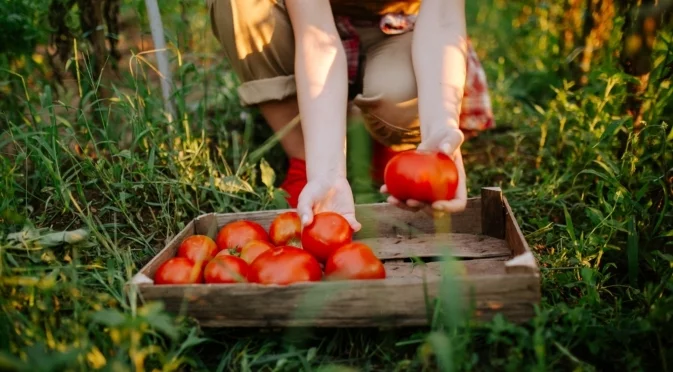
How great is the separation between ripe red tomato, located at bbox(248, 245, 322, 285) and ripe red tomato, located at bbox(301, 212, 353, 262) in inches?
4.4

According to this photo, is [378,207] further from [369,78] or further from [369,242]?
[369,78]

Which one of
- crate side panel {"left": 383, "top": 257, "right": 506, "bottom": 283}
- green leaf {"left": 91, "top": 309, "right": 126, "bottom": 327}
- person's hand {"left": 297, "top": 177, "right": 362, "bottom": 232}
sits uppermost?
person's hand {"left": 297, "top": 177, "right": 362, "bottom": 232}

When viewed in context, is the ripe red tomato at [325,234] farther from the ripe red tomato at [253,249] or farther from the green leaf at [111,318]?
the green leaf at [111,318]

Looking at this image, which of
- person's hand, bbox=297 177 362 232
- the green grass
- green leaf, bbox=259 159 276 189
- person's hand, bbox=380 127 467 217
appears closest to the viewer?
the green grass

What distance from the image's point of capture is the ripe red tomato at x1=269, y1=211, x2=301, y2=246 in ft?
5.63

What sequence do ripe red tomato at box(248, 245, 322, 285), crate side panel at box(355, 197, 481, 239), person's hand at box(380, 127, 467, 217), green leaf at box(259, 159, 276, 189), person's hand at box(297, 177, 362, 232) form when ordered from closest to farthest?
1. ripe red tomato at box(248, 245, 322, 285)
2. person's hand at box(380, 127, 467, 217)
3. person's hand at box(297, 177, 362, 232)
4. crate side panel at box(355, 197, 481, 239)
5. green leaf at box(259, 159, 276, 189)

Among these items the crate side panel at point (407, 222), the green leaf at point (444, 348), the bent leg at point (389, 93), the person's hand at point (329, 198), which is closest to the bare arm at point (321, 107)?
the person's hand at point (329, 198)

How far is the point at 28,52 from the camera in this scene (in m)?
2.29

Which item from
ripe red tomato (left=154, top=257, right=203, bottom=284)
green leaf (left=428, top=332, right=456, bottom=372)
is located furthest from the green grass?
ripe red tomato (left=154, top=257, right=203, bottom=284)

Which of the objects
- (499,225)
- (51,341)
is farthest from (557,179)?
(51,341)

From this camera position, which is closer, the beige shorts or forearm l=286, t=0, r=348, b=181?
forearm l=286, t=0, r=348, b=181

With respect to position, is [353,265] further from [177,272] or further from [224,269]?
[177,272]

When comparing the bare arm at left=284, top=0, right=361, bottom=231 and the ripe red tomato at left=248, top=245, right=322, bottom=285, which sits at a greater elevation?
the bare arm at left=284, top=0, right=361, bottom=231

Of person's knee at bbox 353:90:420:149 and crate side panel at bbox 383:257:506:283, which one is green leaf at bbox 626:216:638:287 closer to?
crate side panel at bbox 383:257:506:283
